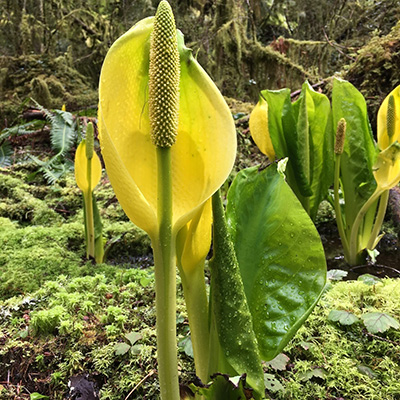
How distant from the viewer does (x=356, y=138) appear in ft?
4.78

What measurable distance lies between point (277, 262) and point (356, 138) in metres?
1.07

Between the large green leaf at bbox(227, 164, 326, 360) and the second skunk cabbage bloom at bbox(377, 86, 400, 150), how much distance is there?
85 cm

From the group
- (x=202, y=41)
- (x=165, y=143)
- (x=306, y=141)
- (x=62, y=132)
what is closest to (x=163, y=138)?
(x=165, y=143)

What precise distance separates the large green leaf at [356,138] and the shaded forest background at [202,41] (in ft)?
7.39

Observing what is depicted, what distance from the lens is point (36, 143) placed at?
3365 millimetres

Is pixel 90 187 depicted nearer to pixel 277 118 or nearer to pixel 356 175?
pixel 277 118

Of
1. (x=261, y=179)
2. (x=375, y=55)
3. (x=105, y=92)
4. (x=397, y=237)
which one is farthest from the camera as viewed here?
(x=375, y=55)

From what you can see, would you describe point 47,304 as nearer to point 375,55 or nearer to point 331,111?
point 331,111

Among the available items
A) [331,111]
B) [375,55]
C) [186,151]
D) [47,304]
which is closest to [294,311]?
[186,151]

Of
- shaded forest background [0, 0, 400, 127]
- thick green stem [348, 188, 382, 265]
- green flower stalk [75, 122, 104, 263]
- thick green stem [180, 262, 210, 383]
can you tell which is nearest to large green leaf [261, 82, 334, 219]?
thick green stem [348, 188, 382, 265]

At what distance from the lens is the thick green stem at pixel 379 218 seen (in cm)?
141

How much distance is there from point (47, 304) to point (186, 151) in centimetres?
80

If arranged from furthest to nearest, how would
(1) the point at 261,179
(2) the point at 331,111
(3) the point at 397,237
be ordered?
(3) the point at 397,237 < (2) the point at 331,111 < (1) the point at 261,179

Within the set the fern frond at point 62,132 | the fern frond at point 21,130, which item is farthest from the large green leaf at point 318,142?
the fern frond at point 21,130
